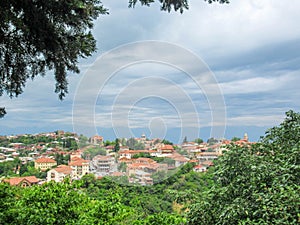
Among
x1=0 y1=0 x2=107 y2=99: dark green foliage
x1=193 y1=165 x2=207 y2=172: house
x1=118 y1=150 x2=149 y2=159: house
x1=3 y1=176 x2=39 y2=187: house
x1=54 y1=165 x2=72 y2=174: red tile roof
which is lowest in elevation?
x1=3 y1=176 x2=39 y2=187: house

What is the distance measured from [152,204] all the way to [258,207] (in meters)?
6.88

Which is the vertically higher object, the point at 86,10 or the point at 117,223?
the point at 86,10

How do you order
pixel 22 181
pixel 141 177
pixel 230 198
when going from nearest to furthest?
pixel 230 198 < pixel 141 177 < pixel 22 181

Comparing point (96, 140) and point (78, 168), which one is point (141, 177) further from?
point (78, 168)

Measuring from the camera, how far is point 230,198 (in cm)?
336

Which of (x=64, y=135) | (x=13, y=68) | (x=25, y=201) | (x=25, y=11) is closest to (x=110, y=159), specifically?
(x=25, y=201)

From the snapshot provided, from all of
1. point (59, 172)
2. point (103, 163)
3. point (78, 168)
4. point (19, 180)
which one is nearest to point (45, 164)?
point (59, 172)

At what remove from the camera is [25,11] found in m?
3.46

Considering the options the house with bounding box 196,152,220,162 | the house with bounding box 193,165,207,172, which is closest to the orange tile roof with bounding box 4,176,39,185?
the house with bounding box 196,152,220,162

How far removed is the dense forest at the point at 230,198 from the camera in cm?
295

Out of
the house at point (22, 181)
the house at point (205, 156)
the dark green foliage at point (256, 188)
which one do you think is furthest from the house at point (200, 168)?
the dark green foliage at point (256, 188)

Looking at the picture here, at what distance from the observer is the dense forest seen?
2947mm

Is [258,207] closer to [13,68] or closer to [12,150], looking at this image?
[13,68]

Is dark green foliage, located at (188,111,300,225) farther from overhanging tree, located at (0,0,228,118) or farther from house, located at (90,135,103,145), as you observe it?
house, located at (90,135,103,145)
